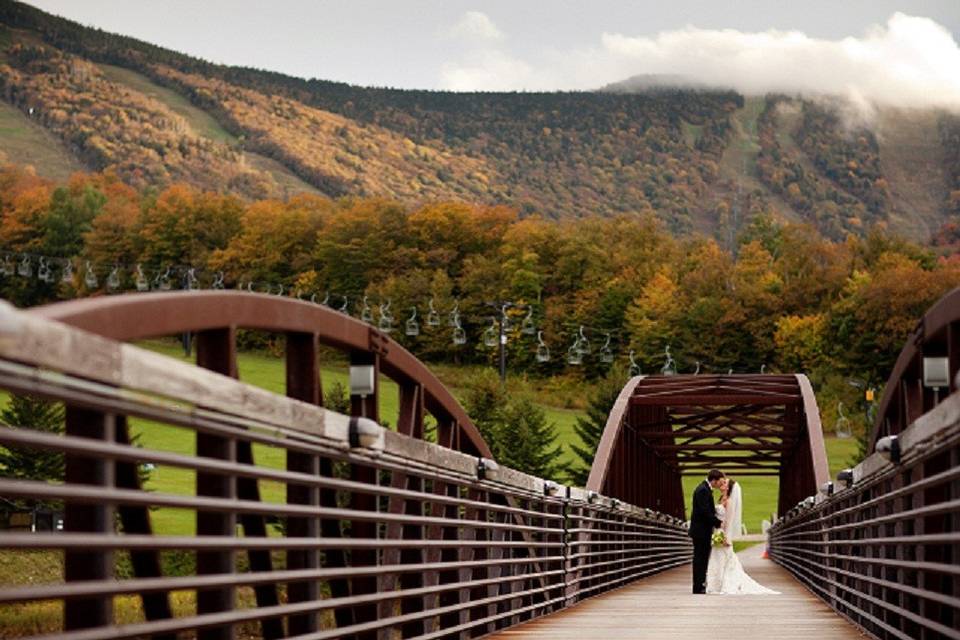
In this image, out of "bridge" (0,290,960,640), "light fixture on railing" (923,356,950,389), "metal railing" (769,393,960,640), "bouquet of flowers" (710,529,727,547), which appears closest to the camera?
"bridge" (0,290,960,640)

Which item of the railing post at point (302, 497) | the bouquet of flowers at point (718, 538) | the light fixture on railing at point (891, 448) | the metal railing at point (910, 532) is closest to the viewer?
the railing post at point (302, 497)

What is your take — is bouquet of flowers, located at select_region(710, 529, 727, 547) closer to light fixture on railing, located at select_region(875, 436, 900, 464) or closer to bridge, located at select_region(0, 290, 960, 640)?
bridge, located at select_region(0, 290, 960, 640)

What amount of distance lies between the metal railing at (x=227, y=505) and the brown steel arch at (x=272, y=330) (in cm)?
14

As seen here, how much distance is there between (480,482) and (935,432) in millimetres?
3867

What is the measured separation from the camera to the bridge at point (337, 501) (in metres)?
4.22

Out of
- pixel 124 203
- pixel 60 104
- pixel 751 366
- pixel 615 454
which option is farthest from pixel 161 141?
pixel 615 454

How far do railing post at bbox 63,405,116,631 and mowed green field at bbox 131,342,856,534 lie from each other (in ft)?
159

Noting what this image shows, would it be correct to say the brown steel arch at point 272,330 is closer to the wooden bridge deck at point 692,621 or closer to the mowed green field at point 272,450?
the wooden bridge deck at point 692,621

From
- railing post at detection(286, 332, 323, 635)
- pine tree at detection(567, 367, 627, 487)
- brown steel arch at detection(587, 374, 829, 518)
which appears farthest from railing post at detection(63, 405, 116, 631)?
pine tree at detection(567, 367, 627, 487)

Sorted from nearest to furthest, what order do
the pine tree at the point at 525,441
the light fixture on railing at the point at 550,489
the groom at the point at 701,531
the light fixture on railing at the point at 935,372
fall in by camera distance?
the light fixture on railing at the point at 935,372
the light fixture on railing at the point at 550,489
the groom at the point at 701,531
the pine tree at the point at 525,441

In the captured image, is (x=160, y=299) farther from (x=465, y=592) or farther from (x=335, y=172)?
(x=335, y=172)

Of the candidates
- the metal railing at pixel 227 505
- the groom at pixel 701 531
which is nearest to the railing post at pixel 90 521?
the metal railing at pixel 227 505

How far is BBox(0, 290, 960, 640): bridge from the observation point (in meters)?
4.22

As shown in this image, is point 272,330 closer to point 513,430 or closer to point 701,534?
point 701,534
